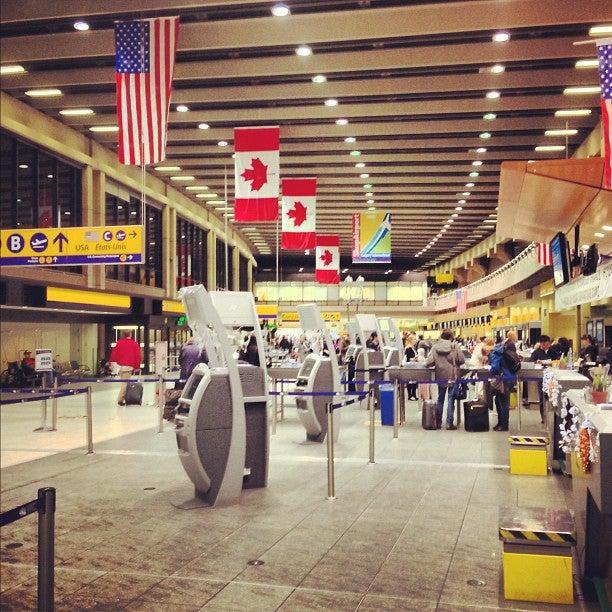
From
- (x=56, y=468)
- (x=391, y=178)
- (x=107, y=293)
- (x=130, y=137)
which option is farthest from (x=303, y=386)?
(x=391, y=178)

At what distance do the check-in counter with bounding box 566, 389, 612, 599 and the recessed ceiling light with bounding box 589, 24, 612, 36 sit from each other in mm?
8474

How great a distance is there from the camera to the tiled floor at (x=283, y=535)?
4.43 meters

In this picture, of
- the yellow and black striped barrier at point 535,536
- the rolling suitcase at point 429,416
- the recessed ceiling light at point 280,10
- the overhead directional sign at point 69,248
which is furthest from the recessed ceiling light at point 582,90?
the yellow and black striped barrier at point 535,536

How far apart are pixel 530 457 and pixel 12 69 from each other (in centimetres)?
1183

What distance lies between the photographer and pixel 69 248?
13.6 meters

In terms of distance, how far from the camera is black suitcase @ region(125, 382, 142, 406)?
16281mm

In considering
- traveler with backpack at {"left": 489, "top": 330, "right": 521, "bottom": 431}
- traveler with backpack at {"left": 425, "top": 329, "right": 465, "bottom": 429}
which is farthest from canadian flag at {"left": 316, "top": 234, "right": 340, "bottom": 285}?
traveler with backpack at {"left": 489, "top": 330, "right": 521, "bottom": 431}

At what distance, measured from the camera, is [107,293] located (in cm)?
2141

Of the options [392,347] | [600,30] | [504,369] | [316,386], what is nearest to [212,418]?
[316,386]

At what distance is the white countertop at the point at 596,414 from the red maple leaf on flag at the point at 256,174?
9.60 meters

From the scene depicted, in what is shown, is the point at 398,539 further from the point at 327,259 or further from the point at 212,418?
the point at 327,259

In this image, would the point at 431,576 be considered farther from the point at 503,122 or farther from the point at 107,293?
the point at 107,293

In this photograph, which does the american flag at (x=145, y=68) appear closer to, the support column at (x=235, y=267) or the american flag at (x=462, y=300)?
the support column at (x=235, y=267)

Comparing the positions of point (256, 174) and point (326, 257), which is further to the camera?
point (326, 257)
